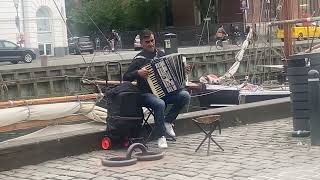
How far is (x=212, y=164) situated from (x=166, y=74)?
165 cm

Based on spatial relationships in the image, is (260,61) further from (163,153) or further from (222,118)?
(163,153)

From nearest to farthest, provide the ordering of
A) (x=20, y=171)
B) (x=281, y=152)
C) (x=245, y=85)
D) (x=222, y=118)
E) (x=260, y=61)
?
(x=20, y=171), (x=281, y=152), (x=222, y=118), (x=245, y=85), (x=260, y=61)

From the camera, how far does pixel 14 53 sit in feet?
117

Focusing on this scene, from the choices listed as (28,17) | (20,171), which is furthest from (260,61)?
(28,17)

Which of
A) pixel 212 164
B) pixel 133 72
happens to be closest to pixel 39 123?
pixel 133 72

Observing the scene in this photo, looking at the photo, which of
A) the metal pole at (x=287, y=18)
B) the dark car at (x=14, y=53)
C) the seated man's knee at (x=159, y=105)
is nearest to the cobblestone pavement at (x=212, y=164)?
the seated man's knee at (x=159, y=105)

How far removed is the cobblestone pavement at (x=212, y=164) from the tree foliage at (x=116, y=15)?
148ft

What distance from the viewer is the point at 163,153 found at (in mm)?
8094

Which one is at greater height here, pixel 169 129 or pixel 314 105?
pixel 314 105

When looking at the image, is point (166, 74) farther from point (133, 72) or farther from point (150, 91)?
point (133, 72)

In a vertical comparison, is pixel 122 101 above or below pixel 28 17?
below

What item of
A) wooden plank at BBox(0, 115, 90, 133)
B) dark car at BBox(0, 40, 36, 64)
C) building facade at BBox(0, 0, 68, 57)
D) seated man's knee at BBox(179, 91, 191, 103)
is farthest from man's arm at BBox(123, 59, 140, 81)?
dark car at BBox(0, 40, 36, 64)

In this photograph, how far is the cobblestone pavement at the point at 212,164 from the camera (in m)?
6.91

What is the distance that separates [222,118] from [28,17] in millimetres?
25994
